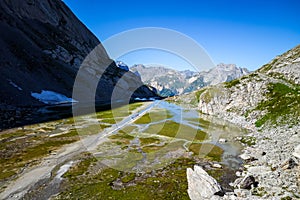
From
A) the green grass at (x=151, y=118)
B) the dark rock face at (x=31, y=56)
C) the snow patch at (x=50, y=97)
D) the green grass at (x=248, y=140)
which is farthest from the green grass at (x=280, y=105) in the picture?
the snow patch at (x=50, y=97)

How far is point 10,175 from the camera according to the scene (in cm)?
2716

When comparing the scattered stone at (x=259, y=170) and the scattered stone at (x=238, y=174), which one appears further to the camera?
the scattered stone at (x=238, y=174)

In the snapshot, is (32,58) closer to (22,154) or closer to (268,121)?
(22,154)

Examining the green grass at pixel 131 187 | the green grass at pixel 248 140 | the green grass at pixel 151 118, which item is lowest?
the green grass at pixel 131 187

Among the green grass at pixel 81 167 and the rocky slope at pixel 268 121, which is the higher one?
the rocky slope at pixel 268 121

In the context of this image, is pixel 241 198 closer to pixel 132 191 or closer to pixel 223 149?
pixel 132 191

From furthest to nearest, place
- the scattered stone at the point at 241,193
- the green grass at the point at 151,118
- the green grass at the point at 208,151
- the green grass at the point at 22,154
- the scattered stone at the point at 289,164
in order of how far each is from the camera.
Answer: the green grass at the point at 151,118
the green grass at the point at 208,151
the green grass at the point at 22,154
the scattered stone at the point at 289,164
the scattered stone at the point at 241,193

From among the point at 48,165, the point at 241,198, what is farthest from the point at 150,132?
the point at 241,198

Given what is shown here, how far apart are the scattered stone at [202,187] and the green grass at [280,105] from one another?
31.2 meters

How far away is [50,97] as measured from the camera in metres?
116

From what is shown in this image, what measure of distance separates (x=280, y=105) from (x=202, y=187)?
43.6 meters

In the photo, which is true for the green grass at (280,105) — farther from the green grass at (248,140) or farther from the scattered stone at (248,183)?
the scattered stone at (248,183)

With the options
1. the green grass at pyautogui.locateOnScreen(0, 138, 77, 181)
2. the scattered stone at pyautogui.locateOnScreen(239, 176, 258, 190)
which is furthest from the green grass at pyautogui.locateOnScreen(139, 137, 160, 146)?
the scattered stone at pyautogui.locateOnScreen(239, 176, 258, 190)

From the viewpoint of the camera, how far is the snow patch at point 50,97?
355 ft
